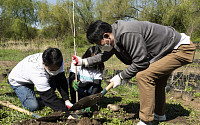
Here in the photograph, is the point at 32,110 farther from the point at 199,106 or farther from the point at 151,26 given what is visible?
the point at 199,106

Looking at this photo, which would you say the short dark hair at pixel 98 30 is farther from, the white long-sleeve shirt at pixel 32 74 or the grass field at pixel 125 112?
the grass field at pixel 125 112

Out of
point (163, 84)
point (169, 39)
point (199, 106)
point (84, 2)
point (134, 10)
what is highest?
point (84, 2)

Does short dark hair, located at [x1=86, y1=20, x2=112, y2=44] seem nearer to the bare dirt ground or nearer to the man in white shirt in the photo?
the man in white shirt

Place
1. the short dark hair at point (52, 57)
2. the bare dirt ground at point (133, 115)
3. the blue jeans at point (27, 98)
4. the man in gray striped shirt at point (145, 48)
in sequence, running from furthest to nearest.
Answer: the blue jeans at point (27, 98) → the bare dirt ground at point (133, 115) → the short dark hair at point (52, 57) → the man in gray striped shirt at point (145, 48)

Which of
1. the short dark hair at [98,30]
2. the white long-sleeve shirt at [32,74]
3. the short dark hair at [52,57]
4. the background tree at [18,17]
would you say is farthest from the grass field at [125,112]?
the background tree at [18,17]

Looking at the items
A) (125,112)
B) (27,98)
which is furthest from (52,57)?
(125,112)

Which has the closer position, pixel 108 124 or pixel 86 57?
pixel 108 124

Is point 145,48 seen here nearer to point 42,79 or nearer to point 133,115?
point 133,115

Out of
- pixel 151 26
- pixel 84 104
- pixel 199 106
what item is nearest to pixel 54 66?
pixel 84 104

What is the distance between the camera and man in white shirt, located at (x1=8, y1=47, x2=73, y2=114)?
6.88ft

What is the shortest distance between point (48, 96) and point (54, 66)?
1.55 feet

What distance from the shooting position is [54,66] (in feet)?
6.99

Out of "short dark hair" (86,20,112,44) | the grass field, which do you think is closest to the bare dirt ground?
the grass field

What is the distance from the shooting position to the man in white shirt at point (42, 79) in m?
2.10
